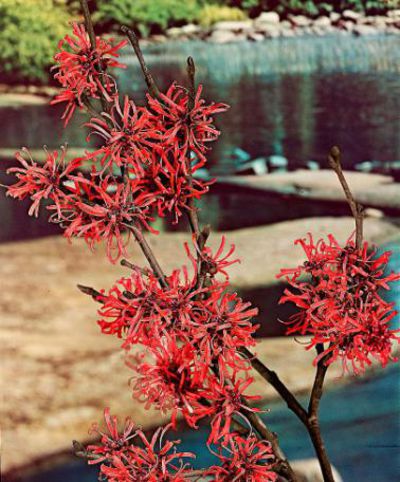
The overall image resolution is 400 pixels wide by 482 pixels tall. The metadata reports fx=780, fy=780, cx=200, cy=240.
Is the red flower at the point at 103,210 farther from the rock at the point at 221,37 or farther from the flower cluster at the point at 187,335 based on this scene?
the rock at the point at 221,37

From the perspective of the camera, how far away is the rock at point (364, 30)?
4.32 feet

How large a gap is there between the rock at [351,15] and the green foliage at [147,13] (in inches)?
9.9

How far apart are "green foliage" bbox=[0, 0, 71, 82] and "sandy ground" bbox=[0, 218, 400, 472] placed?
11.9 inches

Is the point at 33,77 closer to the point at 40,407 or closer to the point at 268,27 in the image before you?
the point at 268,27

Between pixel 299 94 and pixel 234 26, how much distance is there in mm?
163

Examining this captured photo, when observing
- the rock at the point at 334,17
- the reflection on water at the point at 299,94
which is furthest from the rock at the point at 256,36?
the rock at the point at 334,17

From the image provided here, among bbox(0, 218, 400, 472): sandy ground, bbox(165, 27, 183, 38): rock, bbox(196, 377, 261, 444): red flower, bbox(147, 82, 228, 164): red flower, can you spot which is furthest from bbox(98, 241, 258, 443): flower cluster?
bbox(165, 27, 183, 38): rock

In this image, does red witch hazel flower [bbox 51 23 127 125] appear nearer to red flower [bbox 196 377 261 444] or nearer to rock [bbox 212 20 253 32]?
red flower [bbox 196 377 261 444]

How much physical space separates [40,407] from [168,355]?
631 mm

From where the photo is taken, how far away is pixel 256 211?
1344mm

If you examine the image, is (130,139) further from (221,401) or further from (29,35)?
(29,35)

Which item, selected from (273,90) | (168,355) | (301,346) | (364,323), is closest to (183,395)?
(168,355)

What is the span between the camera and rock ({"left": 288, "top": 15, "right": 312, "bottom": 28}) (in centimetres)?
133

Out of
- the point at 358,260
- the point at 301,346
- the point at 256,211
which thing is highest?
the point at 358,260
